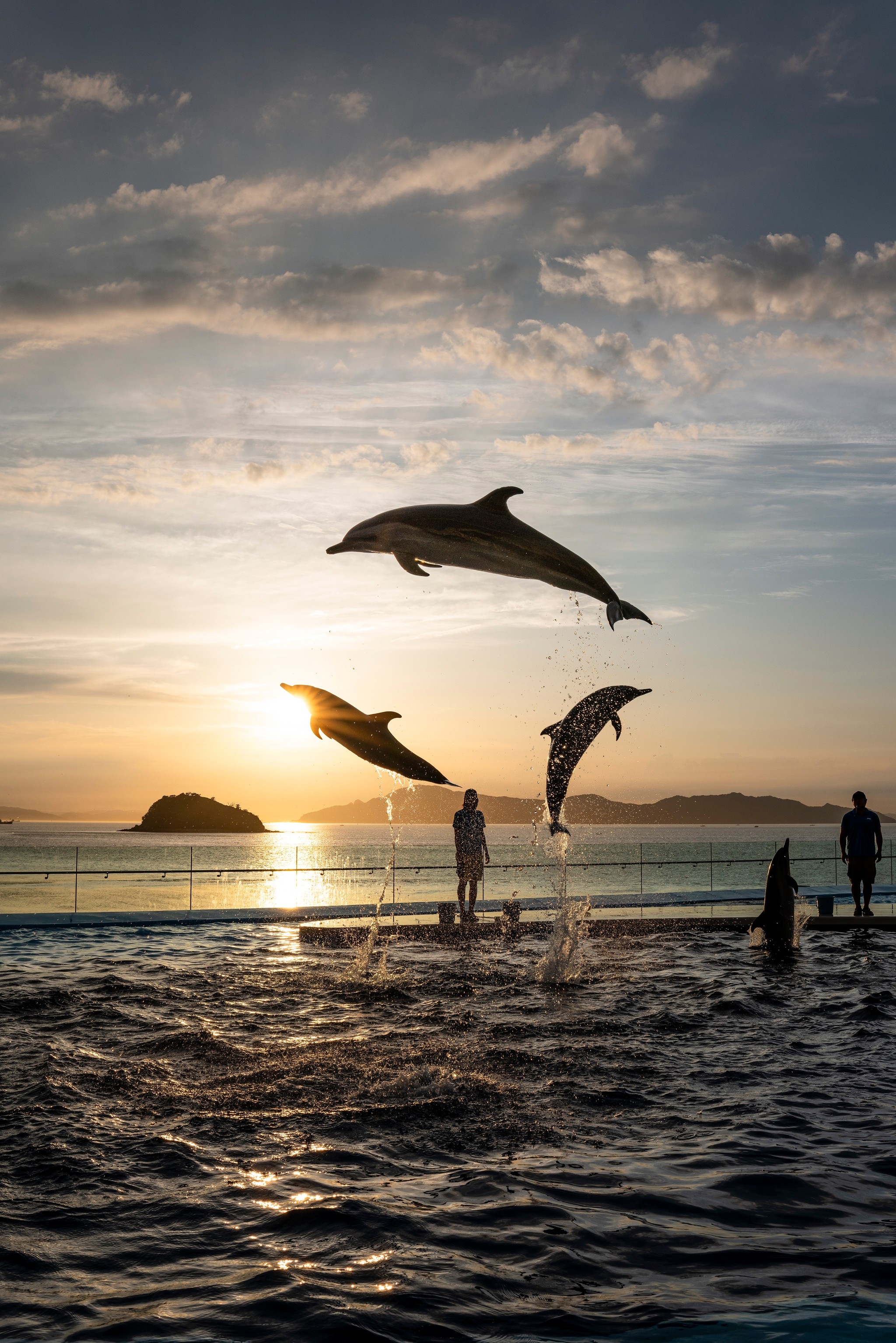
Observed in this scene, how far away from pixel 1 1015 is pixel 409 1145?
5.86 metres

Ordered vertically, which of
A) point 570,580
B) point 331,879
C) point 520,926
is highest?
point 570,580

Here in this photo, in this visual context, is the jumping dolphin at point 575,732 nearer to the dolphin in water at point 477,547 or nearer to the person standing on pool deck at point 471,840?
the dolphin in water at point 477,547

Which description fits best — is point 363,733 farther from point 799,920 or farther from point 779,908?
point 799,920

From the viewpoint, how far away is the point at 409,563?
7.36 meters

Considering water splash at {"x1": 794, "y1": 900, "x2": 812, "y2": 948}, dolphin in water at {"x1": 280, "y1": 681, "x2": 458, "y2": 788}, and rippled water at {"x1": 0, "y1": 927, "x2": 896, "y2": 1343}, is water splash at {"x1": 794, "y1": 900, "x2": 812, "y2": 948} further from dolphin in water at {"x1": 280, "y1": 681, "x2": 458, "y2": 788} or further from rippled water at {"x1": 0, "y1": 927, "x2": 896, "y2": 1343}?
dolphin in water at {"x1": 280, "y1": 681, "x2": 458, "y2": 788}

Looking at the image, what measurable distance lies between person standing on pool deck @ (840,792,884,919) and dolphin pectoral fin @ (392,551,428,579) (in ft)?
33.9

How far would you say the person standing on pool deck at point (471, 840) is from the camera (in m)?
15.8

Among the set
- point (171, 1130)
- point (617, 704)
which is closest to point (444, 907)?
point (617, 704)

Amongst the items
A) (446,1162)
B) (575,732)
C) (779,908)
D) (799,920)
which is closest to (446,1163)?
(446,1162)

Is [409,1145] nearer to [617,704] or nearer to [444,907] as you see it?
[617,704]

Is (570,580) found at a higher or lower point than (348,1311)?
higher

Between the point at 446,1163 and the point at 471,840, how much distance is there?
977 cm

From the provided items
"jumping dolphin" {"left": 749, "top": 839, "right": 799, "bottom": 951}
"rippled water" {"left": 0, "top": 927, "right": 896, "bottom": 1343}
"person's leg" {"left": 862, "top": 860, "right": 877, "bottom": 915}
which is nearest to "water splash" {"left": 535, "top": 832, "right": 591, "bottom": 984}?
"rippled water" {"left": 0, "top": 927, "right": 896, "bottom": 1343}

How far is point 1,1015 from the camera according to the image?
10234mm
